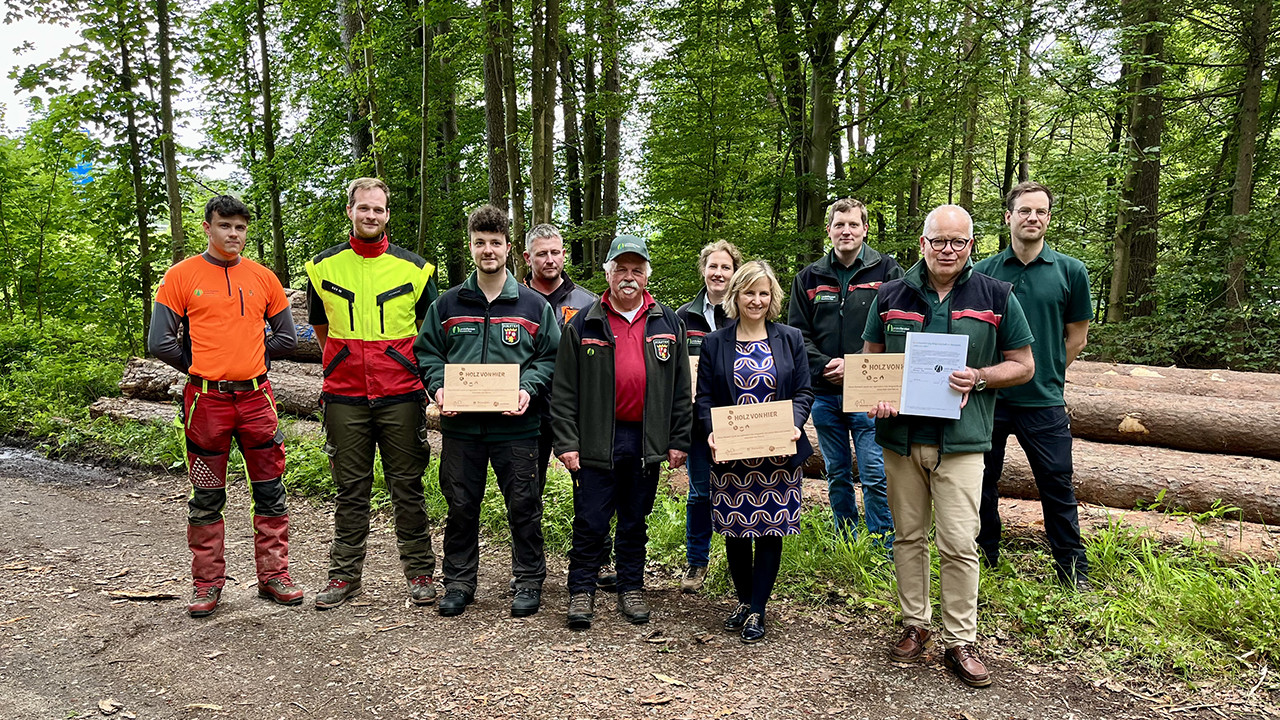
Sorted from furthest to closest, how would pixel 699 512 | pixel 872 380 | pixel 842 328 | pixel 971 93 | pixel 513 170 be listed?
1. pixel 971 93
2. pixel 513 170
3. pixel 699 512
4. pixel 842 328
5. pixel 872 380

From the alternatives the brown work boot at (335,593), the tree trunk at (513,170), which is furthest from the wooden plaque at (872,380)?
the tree trunk at (513,170)

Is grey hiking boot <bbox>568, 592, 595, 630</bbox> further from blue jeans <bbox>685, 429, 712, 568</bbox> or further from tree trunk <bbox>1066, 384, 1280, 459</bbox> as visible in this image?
tree trunk <bbox>1066, 384, 1280, 459</bbox>

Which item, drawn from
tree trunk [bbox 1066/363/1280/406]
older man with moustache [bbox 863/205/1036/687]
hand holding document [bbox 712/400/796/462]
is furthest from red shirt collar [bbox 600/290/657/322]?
tree trunk [bbox 1066/363/1280/406]

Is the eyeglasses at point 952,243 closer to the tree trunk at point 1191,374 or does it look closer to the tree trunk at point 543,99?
the tree trunk at point 543,99

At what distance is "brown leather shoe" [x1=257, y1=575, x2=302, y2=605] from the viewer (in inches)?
176

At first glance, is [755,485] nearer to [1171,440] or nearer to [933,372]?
[933,372]

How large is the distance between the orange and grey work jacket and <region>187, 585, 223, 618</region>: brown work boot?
1.35 meters

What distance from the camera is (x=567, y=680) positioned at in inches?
139

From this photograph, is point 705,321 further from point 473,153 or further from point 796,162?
point 473,153

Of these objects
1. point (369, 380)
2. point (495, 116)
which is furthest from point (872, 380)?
point (495, 116)

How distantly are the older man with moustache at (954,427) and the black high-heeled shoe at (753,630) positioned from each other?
726 millimetres

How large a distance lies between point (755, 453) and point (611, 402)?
2.88 ft

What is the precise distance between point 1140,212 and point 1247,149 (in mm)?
1674

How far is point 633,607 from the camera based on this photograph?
425 centimetres
